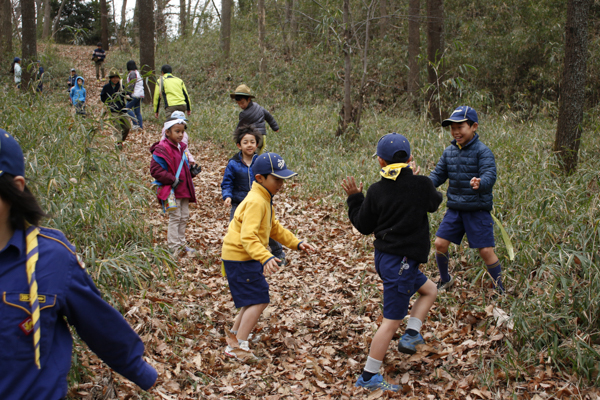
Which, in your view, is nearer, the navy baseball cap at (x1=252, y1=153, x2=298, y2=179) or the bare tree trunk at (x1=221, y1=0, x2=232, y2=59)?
the navy baseball cap at (x1=252, y1=153, x2=298, y2=179)

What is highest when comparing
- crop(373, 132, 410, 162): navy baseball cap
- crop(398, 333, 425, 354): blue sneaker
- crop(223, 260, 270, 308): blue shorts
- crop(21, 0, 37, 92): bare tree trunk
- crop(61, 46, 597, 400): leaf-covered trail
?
crop(21, 0, 37, 92): bare tree trunk

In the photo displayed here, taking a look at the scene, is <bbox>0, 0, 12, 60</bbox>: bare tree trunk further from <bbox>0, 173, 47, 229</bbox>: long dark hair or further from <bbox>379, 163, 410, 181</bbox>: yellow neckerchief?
<bbox>0, 173, 47, 229</bbox>: long dark hair

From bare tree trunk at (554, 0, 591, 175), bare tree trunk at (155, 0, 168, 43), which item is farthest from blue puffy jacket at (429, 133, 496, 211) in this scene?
bare tree trunk at (155, 0, 168, 43)

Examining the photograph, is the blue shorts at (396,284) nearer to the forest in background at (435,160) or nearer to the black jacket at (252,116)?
the forest in background at (435,160)

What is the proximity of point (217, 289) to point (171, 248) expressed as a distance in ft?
3.63

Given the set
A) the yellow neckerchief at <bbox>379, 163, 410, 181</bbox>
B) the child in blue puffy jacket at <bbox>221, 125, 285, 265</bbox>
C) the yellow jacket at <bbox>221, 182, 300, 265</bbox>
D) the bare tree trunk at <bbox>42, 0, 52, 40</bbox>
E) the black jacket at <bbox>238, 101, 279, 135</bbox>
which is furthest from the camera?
the bare tree trunk at <bbox>42, 0, 52, 40</bbox>

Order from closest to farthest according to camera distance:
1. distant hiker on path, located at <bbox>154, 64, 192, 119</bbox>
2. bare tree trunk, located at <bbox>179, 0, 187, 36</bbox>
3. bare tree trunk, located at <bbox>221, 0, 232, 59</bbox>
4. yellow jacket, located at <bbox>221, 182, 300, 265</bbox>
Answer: yellow jacket, located at <bbox>221, 182, 300, 265</bbox> < distant hiker on path, located at <bbox>154, 64, 192, 119</bbox> < bare tree trunk, located at <bbox>221, 0, 232, 59</bbox> < bare tree trunk, located at <bbox>179, 0, 187, 36</bbox>

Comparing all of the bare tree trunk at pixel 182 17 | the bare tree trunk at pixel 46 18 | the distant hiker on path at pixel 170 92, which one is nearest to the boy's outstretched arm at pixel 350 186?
the distant hiker on path at pixel 170 92

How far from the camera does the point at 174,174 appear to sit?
19.9ft

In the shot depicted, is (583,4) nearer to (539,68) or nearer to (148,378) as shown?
(148,378)

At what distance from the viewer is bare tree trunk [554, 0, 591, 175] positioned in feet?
22.5

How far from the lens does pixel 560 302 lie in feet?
13.9

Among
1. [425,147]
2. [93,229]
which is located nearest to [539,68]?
[425,147]

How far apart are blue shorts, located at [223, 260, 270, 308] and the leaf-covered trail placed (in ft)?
2.02
